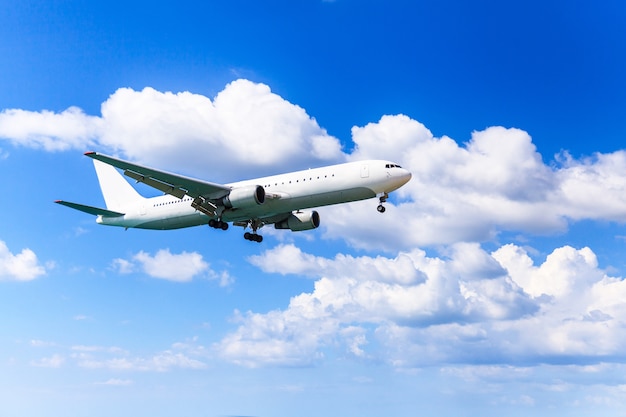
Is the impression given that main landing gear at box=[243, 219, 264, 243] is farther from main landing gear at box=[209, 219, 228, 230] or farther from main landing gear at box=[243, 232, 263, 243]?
main landing gear at box=[209, 219, 228, 230]


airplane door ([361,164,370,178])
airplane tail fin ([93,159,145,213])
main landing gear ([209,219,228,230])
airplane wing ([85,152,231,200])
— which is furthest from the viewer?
airplane tail fin ([93,159,145,213])

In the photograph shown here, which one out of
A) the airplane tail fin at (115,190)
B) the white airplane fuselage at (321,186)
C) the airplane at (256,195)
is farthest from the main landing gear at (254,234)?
the airplane tail fin at (115,190)

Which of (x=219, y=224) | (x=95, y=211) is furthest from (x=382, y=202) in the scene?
(x=95, y=211)

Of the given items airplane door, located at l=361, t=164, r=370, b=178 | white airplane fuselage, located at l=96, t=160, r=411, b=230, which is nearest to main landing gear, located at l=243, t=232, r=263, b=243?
A: white airplane fuselage, located at l=96, t=160, r=411, b=230

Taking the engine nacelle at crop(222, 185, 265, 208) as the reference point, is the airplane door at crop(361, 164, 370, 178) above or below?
above

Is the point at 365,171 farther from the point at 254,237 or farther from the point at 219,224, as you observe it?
the point at 254,237

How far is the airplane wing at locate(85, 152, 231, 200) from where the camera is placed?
54.9m

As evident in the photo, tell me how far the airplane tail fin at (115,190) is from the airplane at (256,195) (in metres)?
3.47

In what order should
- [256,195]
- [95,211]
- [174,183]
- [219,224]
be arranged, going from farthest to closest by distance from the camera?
1. [95,211]
2. [219,224]
3. [174,183]
4. [256,195]

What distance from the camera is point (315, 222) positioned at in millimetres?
64000

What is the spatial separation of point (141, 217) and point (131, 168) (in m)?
11.6

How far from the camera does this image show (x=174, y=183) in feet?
187

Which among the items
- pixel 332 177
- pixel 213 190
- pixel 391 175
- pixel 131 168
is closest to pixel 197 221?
pixel 213 190

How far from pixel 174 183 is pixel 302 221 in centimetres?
1270
